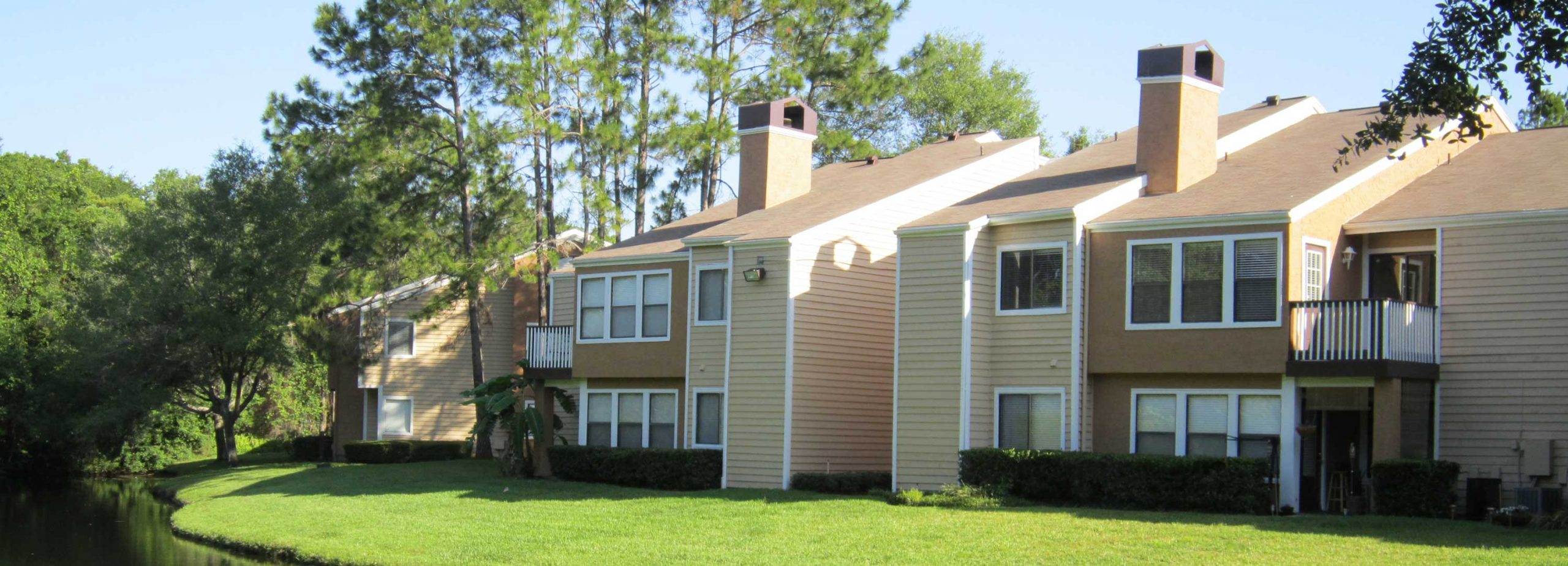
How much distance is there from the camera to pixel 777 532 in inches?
699

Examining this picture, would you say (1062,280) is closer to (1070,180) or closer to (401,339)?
(1070,180)

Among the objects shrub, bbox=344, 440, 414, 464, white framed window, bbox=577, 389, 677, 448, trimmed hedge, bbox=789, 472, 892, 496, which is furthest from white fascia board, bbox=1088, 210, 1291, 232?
shrub, bbox=344, 440, 414, 464

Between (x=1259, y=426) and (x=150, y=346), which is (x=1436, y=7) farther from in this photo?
(x=150, y=346)

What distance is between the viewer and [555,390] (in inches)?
1112

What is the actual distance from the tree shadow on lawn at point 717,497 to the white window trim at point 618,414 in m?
1.46

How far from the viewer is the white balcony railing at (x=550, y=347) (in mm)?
28500

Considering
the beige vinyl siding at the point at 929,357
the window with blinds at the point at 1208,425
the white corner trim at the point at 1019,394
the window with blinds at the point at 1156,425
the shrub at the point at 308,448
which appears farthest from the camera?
the shrub at the point at 308,448

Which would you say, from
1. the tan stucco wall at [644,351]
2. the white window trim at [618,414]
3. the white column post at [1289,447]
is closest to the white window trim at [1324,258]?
the white column post at [1289,447]

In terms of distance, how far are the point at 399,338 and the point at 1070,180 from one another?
853 inches

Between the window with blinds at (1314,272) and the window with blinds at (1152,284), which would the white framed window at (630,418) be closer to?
the window with blinds at (1152,284)

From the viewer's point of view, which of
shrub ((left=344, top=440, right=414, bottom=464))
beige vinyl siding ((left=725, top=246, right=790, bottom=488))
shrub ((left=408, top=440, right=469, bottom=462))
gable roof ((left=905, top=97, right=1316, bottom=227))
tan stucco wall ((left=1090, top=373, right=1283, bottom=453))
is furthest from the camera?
shrub ((left=408, top=440, right=469, bottom=462))

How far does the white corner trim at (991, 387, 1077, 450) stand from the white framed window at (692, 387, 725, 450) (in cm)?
538

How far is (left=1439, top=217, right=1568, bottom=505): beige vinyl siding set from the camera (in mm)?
18781

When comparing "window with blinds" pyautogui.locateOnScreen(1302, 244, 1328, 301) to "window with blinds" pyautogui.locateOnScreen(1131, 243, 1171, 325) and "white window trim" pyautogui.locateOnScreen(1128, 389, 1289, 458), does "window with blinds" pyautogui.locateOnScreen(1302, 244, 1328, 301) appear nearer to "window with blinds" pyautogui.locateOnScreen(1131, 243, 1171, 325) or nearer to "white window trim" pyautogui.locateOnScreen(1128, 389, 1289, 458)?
"white window trim" pyautogui.locateOnScreen(1128, 389, 1289, 458)
